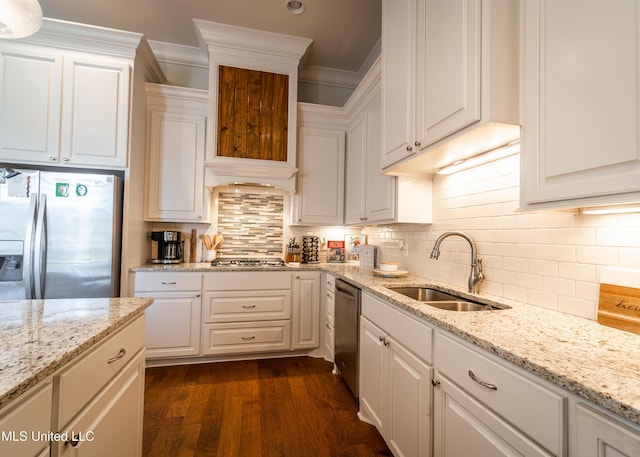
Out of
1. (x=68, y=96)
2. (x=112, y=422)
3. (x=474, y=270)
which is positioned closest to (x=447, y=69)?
(x=474, y=270)

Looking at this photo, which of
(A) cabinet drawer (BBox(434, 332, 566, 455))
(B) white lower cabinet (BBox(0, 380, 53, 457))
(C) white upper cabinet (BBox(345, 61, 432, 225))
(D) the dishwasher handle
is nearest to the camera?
(B) white lower cabinet (BBox(0, 380, 53, 457))

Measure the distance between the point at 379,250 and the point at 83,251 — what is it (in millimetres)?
2374

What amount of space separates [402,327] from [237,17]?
9.12 ft

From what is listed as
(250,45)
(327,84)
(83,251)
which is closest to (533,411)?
(83,251)

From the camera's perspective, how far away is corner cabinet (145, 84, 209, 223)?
2.61 metres

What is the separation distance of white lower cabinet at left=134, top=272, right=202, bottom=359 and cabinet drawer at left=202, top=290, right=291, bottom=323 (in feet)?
0.36

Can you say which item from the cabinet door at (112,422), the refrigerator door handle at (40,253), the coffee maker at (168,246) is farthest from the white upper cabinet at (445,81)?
the refrigerator door handle at (40,253)

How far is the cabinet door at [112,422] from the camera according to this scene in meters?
0.75

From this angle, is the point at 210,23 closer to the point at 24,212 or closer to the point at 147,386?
the point at 24,212

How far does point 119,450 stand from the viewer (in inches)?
38.5

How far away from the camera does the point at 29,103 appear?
7.01 ft

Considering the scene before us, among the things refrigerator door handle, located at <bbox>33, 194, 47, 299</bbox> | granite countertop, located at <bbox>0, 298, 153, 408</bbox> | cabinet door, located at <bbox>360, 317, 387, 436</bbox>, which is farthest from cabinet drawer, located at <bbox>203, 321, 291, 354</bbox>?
granite countertop, located at <bbox>0, 298, 153, 408</bbox>

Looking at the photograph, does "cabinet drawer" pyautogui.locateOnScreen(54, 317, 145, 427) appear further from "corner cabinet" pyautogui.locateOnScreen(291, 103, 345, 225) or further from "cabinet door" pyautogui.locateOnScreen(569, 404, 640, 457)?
"corner cabinet" pyautogui.locateOnScreen(291, 103, 345, 225)

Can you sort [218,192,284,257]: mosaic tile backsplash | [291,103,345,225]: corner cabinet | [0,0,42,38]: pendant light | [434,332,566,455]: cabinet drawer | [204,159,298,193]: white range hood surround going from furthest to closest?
[218,192,284,257]: mosaic tile backsplash
[291,103,345,225]: corner cabinet
[204,159,298,193]: white range hood surround
[0,0,42,38]: pendant light
[434,332,566,455]: cabinet drawer
